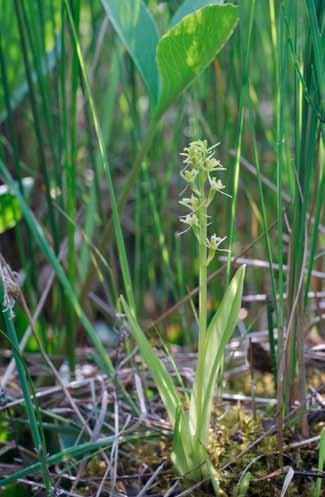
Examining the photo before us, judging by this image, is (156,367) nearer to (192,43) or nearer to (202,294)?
(202,294)

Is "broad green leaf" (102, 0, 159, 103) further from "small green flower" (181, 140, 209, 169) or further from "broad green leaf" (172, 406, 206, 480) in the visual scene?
"broad green leaf" (172, 406, 206, 480)

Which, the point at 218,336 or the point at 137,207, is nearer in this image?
the point at 218,336

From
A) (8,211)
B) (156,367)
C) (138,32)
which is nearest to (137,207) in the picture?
(8,211)

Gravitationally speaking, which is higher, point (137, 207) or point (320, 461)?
point (137, 207)

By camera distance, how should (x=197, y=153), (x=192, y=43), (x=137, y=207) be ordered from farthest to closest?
1. (x=137, y=207)
2. (x=192, y=43)
3. (x=197, y=153)

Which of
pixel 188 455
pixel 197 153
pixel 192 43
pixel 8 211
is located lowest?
pixel 188 455

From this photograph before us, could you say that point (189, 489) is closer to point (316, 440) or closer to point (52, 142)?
point (316, 440)

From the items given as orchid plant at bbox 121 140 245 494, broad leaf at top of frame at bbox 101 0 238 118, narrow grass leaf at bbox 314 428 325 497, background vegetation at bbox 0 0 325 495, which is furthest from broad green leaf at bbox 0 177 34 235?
narrow grass leaf at bbox 314 428 325 497
